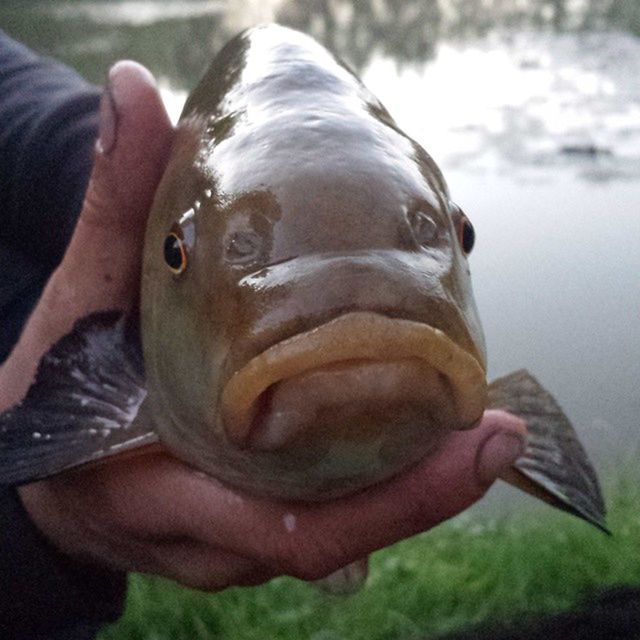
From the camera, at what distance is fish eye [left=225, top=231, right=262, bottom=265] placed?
3.39 feet

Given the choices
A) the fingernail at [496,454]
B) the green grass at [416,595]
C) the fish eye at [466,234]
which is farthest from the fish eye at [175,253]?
the green grass at [416,595]

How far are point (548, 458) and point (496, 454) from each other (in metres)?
0.40

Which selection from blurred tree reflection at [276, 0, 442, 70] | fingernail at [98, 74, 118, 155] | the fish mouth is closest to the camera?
the fish mouth

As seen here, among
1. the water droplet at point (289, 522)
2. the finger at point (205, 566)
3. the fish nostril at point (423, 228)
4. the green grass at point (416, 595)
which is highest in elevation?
the fish nostril at point (423, 228)

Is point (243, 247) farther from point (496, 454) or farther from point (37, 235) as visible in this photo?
point (37, 235)

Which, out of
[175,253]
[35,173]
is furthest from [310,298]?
[35,173]

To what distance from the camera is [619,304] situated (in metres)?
4.71

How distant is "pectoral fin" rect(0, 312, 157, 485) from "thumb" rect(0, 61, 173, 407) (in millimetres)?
41

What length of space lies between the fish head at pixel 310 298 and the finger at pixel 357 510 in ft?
0.17

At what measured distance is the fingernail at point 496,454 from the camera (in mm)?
1285

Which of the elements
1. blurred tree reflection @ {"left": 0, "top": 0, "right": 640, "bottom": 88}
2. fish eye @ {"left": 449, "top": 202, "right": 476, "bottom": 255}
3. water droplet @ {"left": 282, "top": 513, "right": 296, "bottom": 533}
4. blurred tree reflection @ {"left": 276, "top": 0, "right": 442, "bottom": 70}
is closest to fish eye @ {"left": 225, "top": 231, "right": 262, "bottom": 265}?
fish eye @ {"left": 449, "top": 202, "right": 476, "bottom": 255}

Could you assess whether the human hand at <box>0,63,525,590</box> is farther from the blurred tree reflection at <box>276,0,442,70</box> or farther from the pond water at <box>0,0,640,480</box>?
the blurred tree reflection at <box>276,0,442,70</box>

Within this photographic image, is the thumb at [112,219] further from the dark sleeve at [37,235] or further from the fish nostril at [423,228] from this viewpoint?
the fish nostril at [423,228]

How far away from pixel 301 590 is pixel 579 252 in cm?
298
